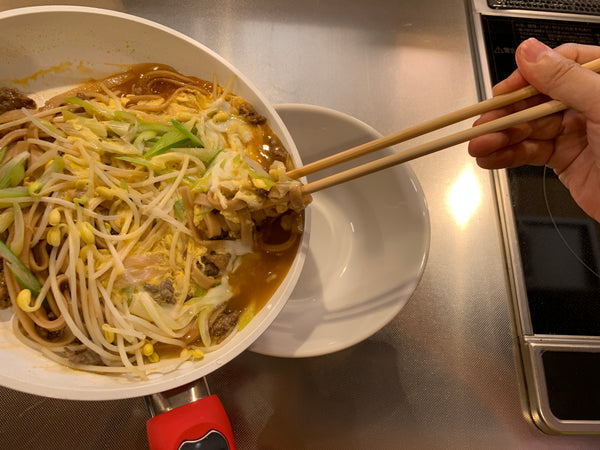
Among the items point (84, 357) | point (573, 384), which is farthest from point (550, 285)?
point (84, 357)

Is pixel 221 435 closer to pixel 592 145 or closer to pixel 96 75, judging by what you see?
pixel 96 75

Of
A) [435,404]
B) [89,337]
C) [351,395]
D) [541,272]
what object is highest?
[89,337]

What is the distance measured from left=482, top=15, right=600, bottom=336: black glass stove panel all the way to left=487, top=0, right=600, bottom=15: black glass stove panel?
3.85 feet

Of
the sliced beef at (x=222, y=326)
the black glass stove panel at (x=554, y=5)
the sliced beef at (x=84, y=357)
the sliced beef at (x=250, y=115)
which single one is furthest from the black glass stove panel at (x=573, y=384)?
the black glass stove panel at (x=554, y=5)

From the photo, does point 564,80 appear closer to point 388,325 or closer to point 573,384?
point 388,325

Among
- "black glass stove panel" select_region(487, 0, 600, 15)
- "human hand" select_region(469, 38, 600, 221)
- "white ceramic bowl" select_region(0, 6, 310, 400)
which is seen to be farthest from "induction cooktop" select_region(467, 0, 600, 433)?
"white ceramic bowl" select_region(0, 6, 310, 400)

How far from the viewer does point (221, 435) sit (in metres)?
1.20

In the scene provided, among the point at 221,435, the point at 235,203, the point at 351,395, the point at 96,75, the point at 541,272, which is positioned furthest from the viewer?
the point at 541,272

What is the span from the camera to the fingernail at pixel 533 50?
1.33m

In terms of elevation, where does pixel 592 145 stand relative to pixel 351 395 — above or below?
above

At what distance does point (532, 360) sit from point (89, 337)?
6.43 ft

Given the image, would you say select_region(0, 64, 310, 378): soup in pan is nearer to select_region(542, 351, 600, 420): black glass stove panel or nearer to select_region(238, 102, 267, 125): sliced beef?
select_region(238, 102, 267, 125): sliced beef

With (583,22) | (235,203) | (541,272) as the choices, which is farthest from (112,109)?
(583,22)

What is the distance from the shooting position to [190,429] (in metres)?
1.17
